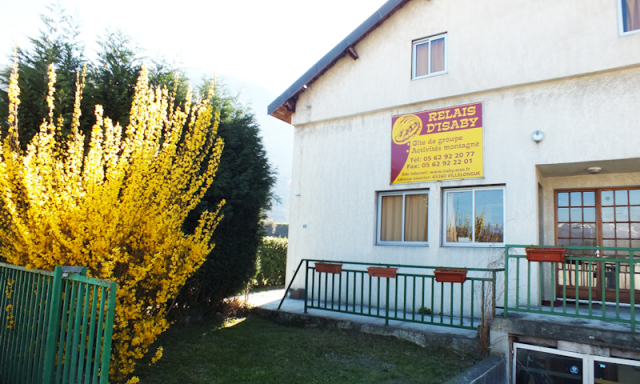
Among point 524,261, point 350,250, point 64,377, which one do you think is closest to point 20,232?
point 64,377

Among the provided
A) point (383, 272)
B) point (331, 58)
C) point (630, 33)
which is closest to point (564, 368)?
point (383, 272)

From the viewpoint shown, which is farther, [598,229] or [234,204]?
[598,229]

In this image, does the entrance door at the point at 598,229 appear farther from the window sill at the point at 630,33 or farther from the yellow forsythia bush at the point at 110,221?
the yellow forsythia bush at the point at 110,221

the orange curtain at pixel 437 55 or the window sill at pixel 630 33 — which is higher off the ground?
the orange curtain at pixel 437 55

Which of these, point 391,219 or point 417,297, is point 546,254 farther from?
point 391,219

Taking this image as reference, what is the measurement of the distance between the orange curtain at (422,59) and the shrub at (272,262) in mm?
8420

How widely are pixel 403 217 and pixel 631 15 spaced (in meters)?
5.24

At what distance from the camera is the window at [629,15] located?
267 inches

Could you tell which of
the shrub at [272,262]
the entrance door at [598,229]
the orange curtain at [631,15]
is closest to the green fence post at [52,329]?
the entrance door at [598,229]

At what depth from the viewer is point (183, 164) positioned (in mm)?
4973

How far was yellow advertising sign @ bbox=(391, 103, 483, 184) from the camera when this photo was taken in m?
7.96

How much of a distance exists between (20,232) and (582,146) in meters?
8.03

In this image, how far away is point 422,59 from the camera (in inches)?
350

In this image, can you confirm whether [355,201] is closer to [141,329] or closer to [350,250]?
[350,250]
